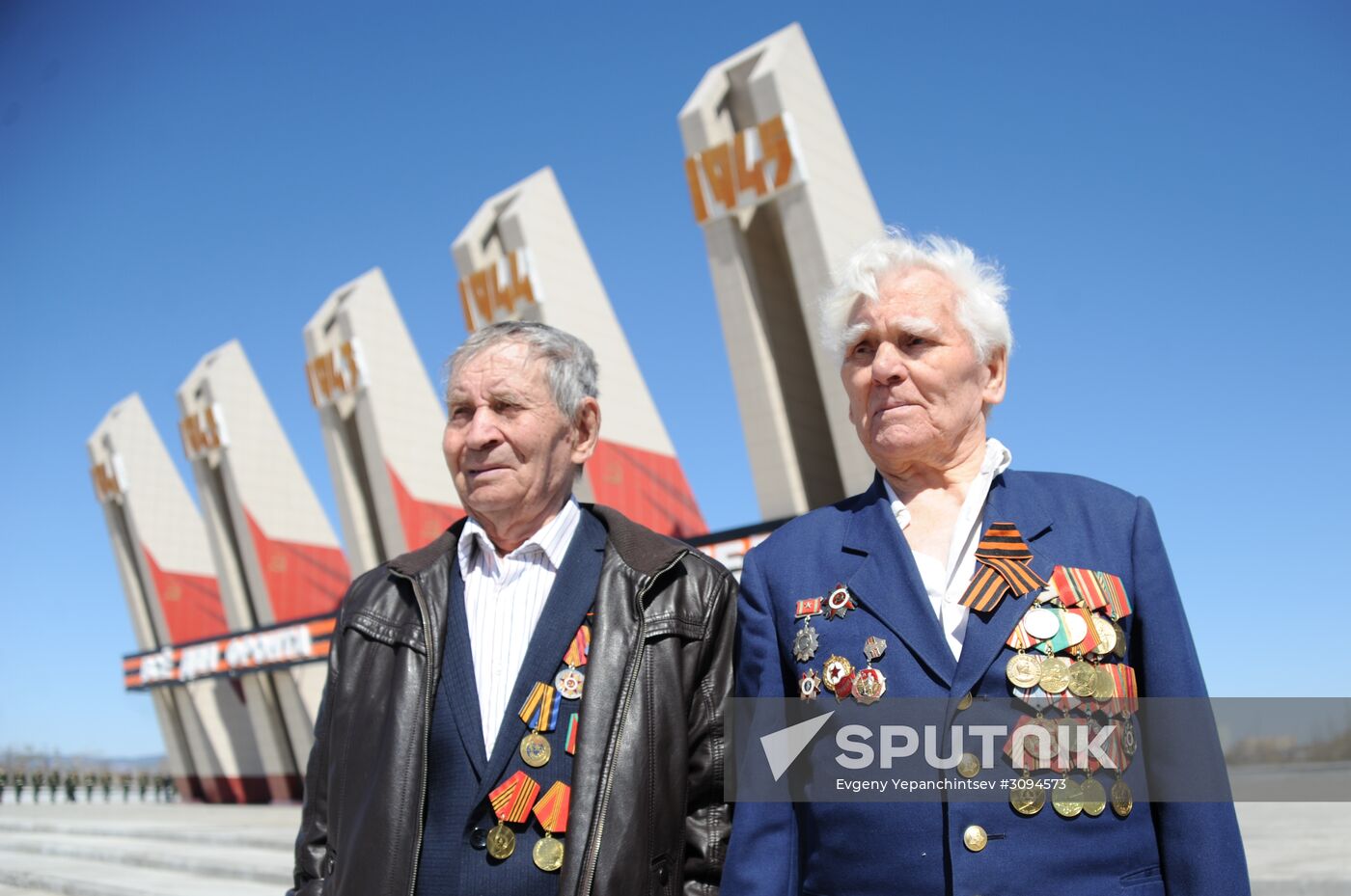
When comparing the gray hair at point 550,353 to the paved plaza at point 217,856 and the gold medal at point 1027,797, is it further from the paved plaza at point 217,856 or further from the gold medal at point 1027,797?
the paved plaza at point 217,856

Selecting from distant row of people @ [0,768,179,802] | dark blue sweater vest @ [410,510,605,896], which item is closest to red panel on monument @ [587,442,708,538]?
dark blue sweater vest @ [410,510,605,896]

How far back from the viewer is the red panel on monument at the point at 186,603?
98.4 feet

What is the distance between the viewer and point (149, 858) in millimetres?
11180

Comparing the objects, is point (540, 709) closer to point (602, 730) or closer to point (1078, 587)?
point (602, 730)

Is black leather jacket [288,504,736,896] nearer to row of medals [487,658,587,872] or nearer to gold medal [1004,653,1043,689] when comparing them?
row of medals [487,658,587,872]

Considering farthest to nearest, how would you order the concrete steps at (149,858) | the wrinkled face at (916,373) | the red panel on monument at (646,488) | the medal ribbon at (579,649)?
the red panel on monument at (646,488) < the concrete steps at (149,858) < the medal ribbon at (579,649) < the wrinkled face at (916,373)

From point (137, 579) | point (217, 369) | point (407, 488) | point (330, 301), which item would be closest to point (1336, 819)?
point (407, 488)

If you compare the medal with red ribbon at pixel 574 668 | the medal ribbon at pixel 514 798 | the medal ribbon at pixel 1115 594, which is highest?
the medal ribbon at pixel 1115 594

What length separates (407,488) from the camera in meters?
21.7

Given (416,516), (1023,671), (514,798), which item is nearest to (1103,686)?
(1023,671)

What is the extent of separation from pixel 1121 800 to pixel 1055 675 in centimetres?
26

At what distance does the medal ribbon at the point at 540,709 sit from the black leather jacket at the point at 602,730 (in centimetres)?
12

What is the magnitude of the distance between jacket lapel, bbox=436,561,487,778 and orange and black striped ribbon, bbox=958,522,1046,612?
1232mm

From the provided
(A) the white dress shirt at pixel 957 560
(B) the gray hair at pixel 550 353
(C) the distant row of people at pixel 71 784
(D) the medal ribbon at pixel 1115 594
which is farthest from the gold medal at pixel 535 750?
(C) the distant row of people at pixel 71 784
